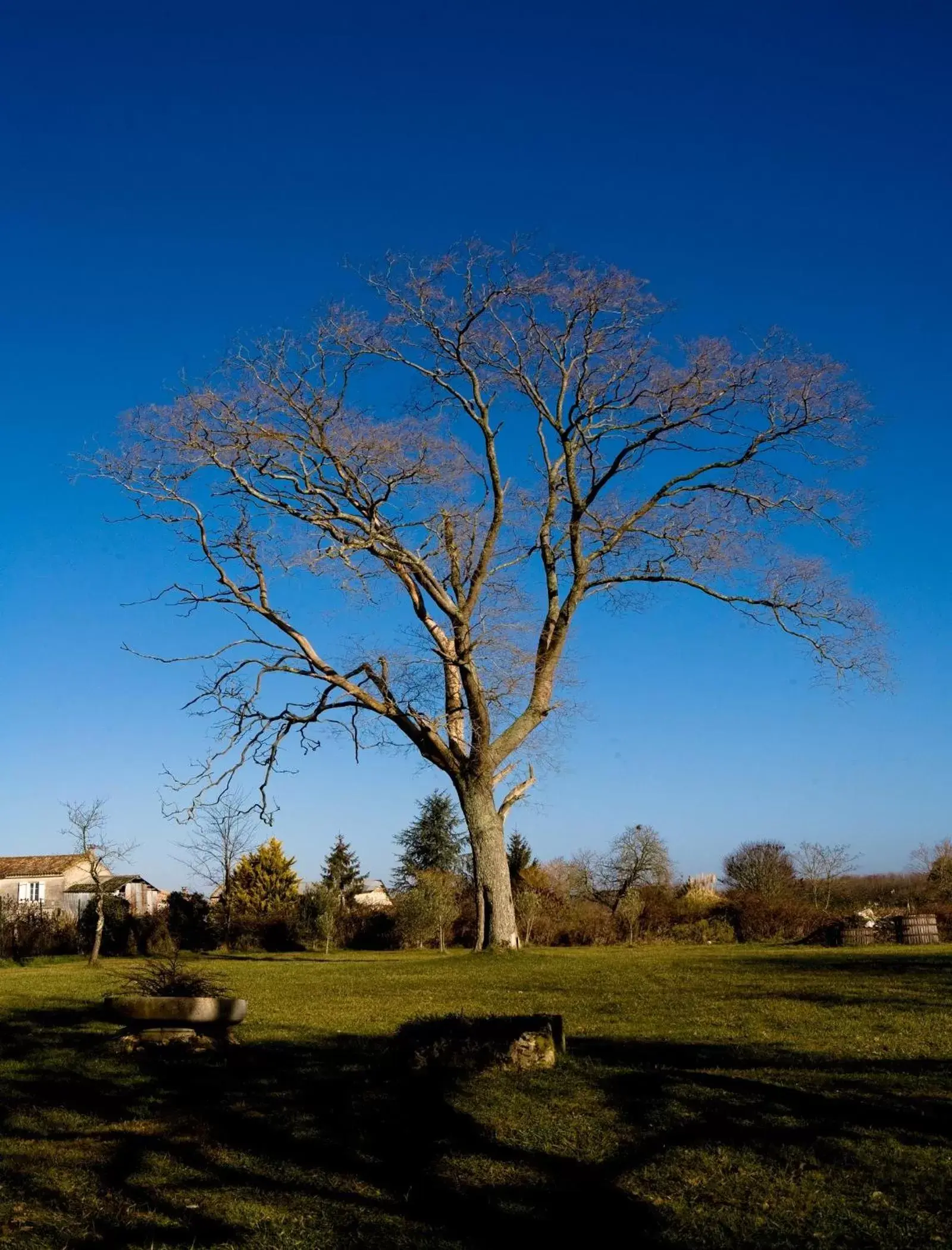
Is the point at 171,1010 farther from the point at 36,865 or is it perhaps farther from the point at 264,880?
the point at 36,865

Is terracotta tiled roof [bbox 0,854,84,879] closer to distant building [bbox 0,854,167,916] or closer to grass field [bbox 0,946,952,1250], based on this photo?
distant building [bbox 0,854,167,916]

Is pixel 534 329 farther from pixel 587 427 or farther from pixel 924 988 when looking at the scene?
pixel 924 988

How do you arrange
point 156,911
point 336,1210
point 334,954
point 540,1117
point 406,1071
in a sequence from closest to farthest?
point 336,1210
point 540,1117
point 406,1071
point 334,954
point 156,911

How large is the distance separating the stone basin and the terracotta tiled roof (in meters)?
50.6

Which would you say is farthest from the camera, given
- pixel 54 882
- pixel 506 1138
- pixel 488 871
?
pixel 54 882

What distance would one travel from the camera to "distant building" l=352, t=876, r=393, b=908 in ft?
129

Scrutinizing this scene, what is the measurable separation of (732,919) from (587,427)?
19.4m

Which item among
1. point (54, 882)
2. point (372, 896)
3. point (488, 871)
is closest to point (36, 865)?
point (54, 882)

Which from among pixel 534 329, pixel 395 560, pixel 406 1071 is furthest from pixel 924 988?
pixel 534 329

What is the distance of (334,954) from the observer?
31547 millimetres

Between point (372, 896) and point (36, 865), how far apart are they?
1873 centimetres

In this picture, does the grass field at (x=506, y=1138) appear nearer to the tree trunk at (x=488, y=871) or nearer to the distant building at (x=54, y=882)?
the tree trunk at (x=488, y=871)

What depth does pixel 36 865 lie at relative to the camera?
58.8m

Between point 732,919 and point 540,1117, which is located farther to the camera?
point 732,919
